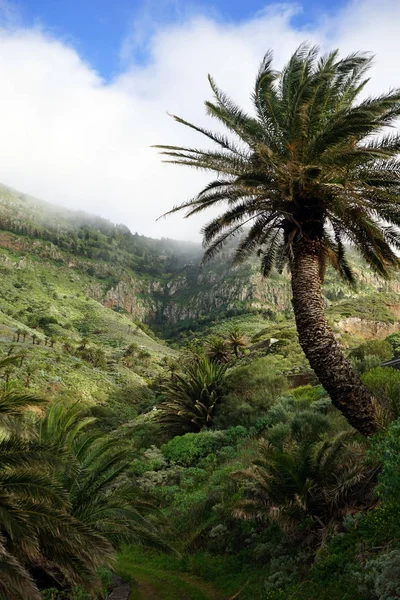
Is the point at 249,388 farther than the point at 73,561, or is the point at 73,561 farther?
the point at 249,388

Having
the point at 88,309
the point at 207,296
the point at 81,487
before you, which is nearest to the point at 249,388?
the point at 81,487

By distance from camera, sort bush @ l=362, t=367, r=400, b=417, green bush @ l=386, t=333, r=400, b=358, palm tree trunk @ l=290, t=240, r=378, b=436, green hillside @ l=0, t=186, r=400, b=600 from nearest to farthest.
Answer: green hillside @ l=0, t=186, r=400, b=600, palm tree trunk @ l=290, t=240, r=378, b=436, bush @ l=362, t=367, r=400, b=417, green bush @ l=386, t=333, r=400, b=358

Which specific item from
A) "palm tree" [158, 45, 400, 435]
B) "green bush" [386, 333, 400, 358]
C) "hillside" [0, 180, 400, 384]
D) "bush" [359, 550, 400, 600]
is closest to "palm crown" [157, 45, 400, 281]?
"palm tree" [158, 45, 400, 435]

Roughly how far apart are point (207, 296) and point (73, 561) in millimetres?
149855

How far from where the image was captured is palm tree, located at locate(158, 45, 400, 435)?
8.31 meters

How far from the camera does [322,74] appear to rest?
890 centimetres

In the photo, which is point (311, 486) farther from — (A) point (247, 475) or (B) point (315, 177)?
(B) point (315, 177)

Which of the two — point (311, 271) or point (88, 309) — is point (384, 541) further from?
point (88, 309)

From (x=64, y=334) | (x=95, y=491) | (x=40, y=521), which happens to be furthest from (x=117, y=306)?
(x=40, y=521)

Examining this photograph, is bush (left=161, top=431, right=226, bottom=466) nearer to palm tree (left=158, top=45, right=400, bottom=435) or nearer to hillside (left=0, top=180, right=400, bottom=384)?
hillside (left=0, top=180, right=400, bottom=384)

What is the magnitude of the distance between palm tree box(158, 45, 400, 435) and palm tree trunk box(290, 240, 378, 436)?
0.02m

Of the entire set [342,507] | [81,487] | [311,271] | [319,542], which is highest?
[311,271]

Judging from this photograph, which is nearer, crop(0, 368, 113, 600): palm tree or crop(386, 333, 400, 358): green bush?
crop(0, 368, 113, 600): palm tree

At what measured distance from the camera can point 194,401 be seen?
2108 cm
